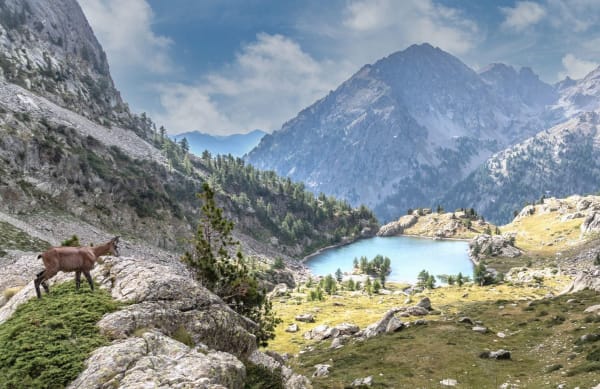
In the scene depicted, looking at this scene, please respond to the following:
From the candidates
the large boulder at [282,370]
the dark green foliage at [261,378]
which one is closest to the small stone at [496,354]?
the large boulder at [282,370]

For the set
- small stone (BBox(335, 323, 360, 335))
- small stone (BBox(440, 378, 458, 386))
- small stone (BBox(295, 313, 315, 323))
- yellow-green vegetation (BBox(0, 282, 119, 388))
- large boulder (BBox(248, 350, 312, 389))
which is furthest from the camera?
small stone (BBox(295, 313, 315, 323))

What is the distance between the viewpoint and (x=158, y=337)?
1652cm

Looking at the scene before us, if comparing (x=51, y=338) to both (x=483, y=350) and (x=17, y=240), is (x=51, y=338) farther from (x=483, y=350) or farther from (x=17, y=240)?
(x=17, y=240)

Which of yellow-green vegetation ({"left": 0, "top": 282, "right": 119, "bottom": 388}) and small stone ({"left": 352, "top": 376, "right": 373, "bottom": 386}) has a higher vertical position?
yellow-green vegetation ({"left": 0, "top": 282, "right": 119, "bottom": 388})

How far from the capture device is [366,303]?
5955 inches

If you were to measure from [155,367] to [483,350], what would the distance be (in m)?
58.1

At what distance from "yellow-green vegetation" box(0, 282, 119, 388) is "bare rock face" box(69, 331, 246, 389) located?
2.36ft

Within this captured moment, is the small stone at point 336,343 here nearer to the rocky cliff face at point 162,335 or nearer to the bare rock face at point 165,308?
the rocky cliff face at point 162,335

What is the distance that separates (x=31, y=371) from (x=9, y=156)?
16766 cm

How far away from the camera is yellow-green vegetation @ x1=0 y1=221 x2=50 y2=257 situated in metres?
86.0

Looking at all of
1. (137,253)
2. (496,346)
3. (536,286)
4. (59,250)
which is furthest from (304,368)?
(536,286)

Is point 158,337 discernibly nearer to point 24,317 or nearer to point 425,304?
point 24,317

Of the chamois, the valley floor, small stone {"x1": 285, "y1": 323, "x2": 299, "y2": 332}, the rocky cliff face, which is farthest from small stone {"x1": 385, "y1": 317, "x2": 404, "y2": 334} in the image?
the chamois

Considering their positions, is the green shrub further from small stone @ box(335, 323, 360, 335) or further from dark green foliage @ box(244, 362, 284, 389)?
small stone @ box(335, 323, 360, 335)
